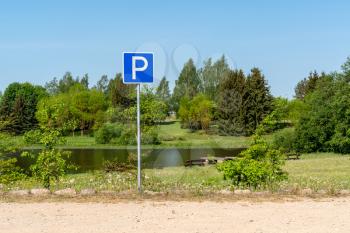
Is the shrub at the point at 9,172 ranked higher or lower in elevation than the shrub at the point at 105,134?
lower

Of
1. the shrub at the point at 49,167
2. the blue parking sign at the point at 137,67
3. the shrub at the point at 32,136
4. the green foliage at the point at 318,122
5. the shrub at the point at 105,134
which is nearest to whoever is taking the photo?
the blue parking sign at the point at 137,67

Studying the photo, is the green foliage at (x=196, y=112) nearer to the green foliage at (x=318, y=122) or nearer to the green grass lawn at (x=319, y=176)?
the green foliage at (x=318, y=122)

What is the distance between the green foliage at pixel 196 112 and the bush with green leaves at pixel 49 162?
181 ft

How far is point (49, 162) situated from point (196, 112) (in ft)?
187

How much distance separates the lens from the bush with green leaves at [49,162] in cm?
1150

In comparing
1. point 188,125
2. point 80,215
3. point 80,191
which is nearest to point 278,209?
Answer: point 80,215

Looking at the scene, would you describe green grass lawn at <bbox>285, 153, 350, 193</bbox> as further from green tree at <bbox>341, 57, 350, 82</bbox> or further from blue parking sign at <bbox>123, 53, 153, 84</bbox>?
green tree at <bbox>341, 57, 350, 82</bbox>

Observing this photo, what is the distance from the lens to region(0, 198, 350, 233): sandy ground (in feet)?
23.3

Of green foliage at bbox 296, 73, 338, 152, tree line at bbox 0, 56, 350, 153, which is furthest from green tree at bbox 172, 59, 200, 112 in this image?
green foliage at bbox 296, 73, 338, 152

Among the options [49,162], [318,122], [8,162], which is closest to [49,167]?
[49,162]

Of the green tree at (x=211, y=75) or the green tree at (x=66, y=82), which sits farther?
the green tree at (x=66, y=82)

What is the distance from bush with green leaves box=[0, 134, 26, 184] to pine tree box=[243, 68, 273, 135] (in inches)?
1927

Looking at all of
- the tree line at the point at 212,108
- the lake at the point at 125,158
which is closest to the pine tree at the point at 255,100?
the tree line at the point at 212,108

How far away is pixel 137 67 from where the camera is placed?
9406 mm
